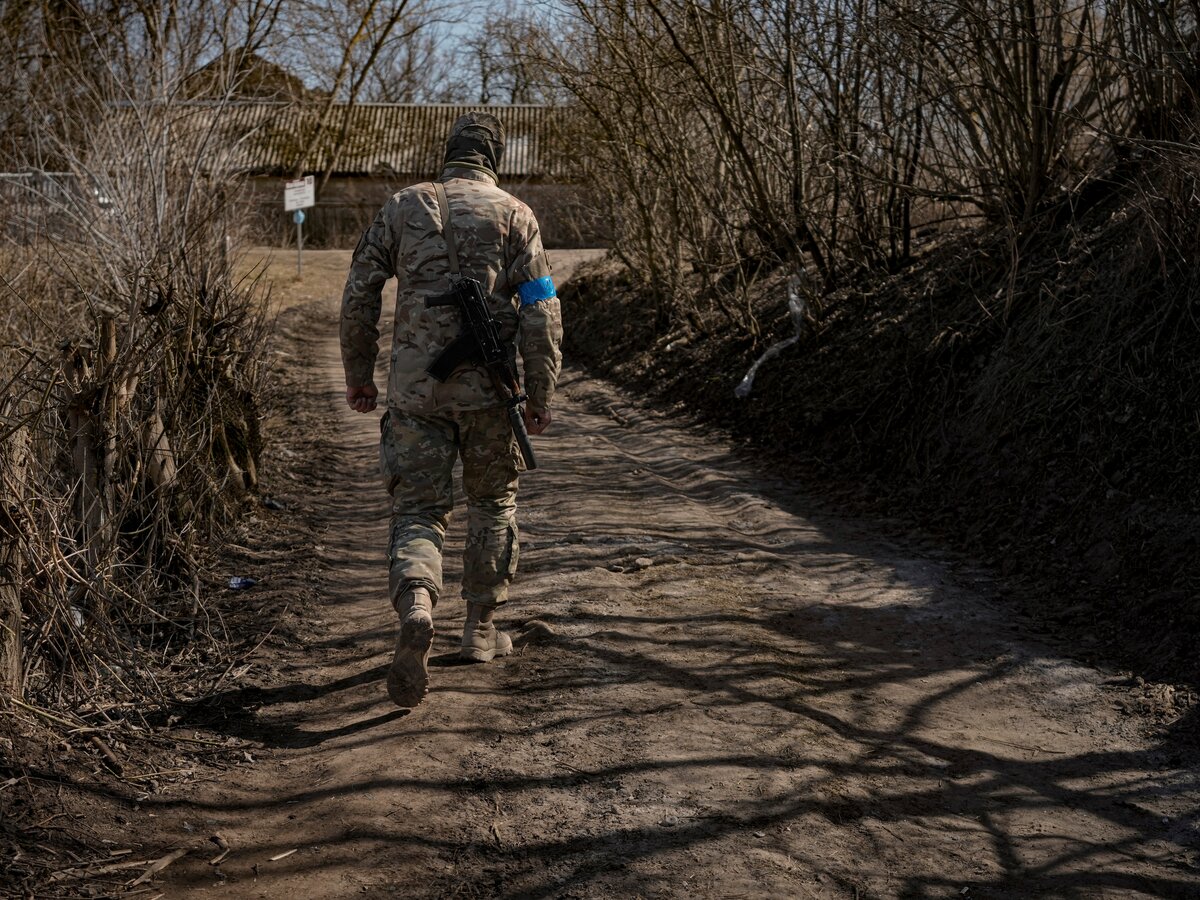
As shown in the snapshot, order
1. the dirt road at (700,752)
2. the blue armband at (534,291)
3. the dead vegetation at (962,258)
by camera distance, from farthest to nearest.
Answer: the dead vegetation at (962,258) < the blue armband at (534,291) < the dirt road at (700,752)

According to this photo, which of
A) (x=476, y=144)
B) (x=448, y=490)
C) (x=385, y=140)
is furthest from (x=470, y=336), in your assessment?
(x=385, y=140)

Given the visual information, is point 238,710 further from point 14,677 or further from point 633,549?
point 633,549

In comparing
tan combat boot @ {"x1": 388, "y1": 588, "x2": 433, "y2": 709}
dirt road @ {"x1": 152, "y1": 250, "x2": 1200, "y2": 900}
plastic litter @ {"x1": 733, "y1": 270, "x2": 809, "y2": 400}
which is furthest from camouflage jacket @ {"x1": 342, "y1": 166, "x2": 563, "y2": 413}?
plastic litter @ {"x1": 733, "y1": 270, "x2": 809, "y2": 400}

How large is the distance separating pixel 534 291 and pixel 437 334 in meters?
0.41

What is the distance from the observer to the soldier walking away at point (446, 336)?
4.37 m

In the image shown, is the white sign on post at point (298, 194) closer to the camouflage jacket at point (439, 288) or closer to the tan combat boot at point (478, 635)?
the camouflage jacket at point (439, 288)

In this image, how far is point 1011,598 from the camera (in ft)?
18.5

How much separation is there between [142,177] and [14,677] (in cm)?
441

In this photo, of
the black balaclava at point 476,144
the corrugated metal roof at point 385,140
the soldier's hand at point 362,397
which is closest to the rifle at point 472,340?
the soldier's hand at point 362,397

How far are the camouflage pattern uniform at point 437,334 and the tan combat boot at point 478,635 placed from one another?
15.7 inches

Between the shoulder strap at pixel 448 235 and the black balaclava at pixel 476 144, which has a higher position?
the black balaclava at pixel 476 144

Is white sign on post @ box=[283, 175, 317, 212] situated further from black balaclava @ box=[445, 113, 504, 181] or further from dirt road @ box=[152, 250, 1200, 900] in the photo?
black balaclava @ box=[445, 113, 504, 181]

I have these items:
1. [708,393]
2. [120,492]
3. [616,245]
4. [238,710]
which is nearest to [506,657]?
[238,710]

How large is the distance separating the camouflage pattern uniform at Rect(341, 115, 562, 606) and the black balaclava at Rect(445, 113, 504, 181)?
2cm
